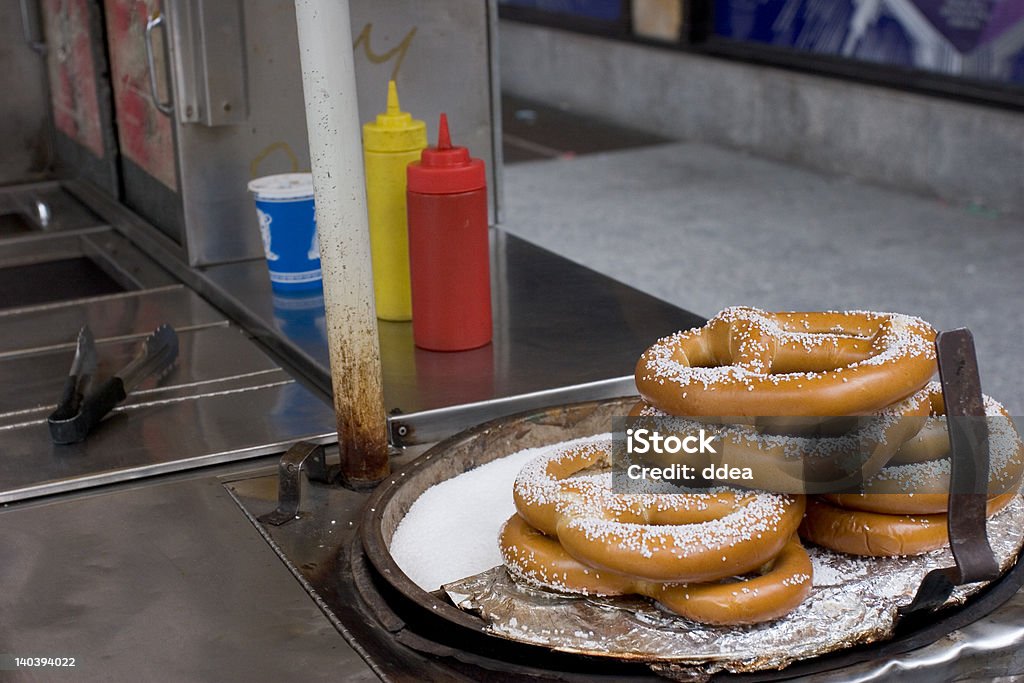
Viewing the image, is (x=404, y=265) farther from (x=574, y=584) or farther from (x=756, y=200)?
(x=756, y=200)

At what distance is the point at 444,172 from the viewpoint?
1.84 m

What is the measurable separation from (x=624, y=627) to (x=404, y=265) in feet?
3.43

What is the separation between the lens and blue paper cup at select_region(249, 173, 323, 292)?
7.27 ft

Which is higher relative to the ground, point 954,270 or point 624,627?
point 624,627

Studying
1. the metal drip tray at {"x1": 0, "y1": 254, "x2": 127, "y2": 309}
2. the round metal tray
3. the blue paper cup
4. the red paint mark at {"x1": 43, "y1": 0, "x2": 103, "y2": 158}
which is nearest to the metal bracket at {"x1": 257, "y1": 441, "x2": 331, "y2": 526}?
the round metal tray

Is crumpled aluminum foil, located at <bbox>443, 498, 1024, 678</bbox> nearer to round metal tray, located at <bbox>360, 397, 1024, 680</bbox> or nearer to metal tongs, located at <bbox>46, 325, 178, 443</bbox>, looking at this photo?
round metal tray, located at <bbox>360, 397, 1024, 680</bbox>

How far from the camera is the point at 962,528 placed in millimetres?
1114

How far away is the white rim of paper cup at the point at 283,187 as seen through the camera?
2.21m

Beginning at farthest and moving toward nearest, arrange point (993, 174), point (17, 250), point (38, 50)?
point (993, 174) < point (38, 50) < point (17, 250)

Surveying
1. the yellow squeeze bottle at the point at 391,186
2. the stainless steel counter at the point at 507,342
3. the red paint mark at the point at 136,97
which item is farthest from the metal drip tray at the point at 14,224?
the yellow squeeze bottle at the point at 391,186

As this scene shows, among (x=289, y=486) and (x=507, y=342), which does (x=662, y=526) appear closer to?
(x=289, y=486)

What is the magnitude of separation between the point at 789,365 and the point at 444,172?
2.43 feet

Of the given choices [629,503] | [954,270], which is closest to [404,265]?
[629,503]

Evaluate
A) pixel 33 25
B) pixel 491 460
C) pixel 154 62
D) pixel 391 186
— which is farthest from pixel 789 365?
pixel 33 25
